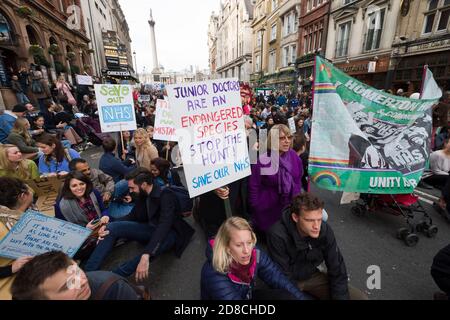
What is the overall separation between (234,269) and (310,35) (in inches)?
1056

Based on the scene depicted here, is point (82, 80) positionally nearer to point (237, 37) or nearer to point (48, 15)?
point (48, 15)

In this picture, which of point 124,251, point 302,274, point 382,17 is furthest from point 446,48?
point 124,251

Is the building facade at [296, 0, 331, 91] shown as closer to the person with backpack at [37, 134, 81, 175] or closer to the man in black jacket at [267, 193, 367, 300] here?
the person with backpack at [37, 134, 81, 175]

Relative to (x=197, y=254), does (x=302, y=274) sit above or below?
above

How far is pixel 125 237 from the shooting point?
2.86 meters

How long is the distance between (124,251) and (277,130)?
276cm

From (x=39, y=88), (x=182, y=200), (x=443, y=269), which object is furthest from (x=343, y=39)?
(x=182, y=200)

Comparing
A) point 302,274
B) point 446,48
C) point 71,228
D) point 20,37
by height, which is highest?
point 20,37

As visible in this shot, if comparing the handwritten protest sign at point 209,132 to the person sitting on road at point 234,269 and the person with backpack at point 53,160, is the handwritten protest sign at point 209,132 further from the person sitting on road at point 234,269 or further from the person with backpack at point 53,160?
the person with backpack at point 53,160

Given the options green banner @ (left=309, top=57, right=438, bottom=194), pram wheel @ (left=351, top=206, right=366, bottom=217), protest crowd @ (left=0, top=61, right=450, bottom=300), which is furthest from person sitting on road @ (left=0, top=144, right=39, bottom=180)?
pram wheel @ (left=351, top=206, right=366, bottom=217)

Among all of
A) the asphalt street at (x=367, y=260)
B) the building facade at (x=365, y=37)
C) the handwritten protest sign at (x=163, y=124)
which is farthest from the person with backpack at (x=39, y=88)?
the building facade at (x=365, y=37)

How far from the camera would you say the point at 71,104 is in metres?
11.0

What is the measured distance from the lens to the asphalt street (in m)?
2.55

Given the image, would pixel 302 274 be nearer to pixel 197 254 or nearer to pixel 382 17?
pixel 197 254
